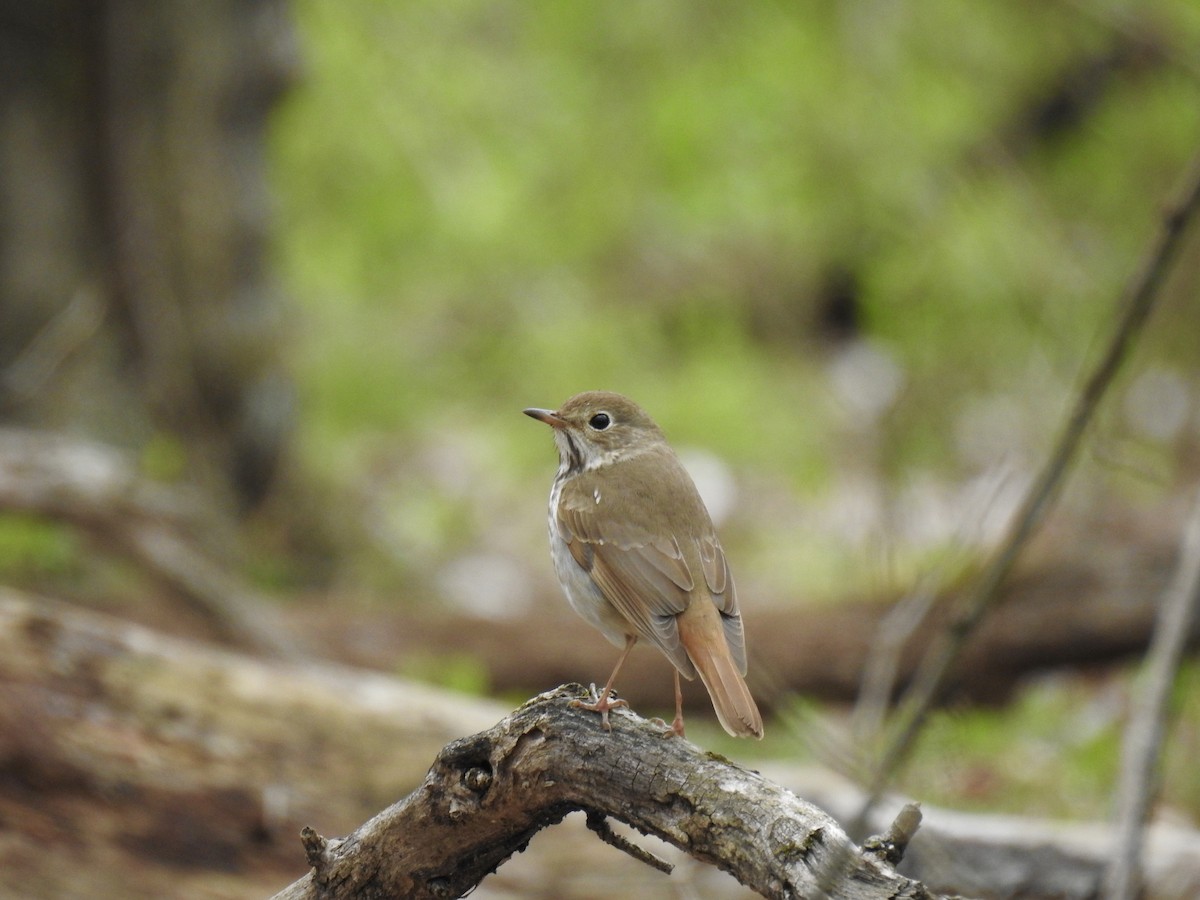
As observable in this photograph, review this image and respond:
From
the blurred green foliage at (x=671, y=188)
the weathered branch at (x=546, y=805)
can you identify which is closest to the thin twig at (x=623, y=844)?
the weathered branch at (x=546, y=805)

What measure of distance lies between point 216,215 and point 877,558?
4.89 metres

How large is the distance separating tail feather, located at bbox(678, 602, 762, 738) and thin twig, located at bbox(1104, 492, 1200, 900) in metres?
0.89

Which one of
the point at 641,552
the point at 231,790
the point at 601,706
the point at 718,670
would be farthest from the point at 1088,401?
the point at 231,790

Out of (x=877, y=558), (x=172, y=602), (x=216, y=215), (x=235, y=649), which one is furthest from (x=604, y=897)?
(x=216, y=215)

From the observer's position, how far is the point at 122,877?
3809 millimetres

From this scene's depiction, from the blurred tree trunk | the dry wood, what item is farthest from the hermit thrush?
the blurred tree trunk

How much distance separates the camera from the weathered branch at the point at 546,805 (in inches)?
85.0

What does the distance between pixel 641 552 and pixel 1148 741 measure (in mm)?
1310

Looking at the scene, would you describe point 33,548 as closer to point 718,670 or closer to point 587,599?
point 587,599

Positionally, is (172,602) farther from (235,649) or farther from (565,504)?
(565,504)

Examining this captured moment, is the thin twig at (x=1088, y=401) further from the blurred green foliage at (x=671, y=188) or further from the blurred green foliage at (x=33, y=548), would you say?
the blurred green foliage at (x=671, y=188)

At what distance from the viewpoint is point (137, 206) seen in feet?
26.9

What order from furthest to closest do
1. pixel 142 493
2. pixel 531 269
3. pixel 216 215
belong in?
pixel 531 269 → pixel 216 215 → pixel 142 493

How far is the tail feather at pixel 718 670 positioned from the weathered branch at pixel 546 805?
1.21ft
